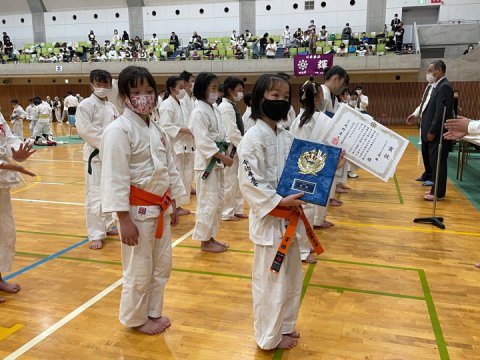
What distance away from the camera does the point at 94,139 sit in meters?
4.21

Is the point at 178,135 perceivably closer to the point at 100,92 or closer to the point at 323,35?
the point at 100,92

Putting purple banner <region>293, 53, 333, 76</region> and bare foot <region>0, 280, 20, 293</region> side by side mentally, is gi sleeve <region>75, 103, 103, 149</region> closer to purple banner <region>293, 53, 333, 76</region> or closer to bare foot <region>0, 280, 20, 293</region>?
bare foot <region>0, 280, 20, 293</region>

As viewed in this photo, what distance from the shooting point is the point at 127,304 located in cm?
271

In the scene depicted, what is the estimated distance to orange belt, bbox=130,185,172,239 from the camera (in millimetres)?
2561

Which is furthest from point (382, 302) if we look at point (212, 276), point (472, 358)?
point (212, 276)

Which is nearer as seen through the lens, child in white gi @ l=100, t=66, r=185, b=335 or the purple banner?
child in white gi @ l=100, t=66, r=185, b=335

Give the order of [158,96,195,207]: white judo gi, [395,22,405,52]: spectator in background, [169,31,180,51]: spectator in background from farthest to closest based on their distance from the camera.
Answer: [169,31,180,51]: spectator in background
[395,22,405,52]: spectator in background
[158,96,195,207]: white judo gi

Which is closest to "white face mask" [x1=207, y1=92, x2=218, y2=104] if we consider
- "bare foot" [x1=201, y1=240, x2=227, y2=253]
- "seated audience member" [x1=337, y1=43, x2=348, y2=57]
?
"bare foot" [x1=201, y1=240, x2=227, y2=253]

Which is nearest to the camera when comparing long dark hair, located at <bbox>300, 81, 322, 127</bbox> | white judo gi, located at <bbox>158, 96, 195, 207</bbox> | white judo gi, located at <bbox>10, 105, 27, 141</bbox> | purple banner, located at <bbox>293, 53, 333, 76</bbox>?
long dark hair, located at <bbox>300, 81, 322, 127</bbox>

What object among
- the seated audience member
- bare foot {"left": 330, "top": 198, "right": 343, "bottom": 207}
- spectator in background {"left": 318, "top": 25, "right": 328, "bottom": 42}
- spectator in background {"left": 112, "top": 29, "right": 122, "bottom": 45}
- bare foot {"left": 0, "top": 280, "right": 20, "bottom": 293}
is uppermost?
spectator in background {"left": 112, "top": 29, "right": 122, "bottom": 45}

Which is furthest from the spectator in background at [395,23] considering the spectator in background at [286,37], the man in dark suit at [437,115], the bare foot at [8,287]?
the bare foot at [8,287]

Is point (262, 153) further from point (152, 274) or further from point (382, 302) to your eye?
point (382, 302)

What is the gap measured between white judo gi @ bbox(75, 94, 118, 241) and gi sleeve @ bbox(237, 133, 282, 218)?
2.34m

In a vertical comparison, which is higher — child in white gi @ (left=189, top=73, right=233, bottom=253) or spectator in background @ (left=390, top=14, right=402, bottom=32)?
spectator in background @ (left=390, top=14, right=402, bottom=32)
